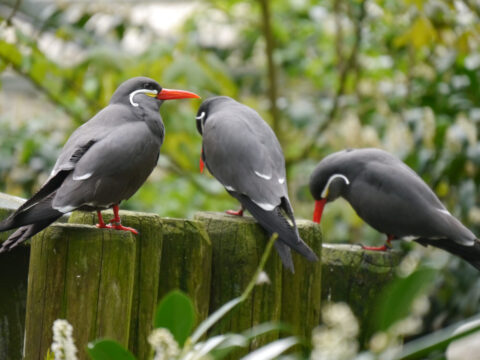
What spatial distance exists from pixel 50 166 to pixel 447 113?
344 cm

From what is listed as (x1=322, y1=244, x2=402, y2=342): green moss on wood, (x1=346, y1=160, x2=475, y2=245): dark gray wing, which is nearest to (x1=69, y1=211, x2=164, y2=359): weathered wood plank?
(x1=322, y1=244, x2=402, y2=342): green moss on wood

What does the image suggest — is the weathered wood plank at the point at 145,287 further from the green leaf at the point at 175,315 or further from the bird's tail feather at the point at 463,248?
the bird's tail feather at the point at 463,248

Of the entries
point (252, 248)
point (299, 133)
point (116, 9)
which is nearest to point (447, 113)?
point (299, 133)

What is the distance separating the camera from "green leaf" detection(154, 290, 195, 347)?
4.72ft

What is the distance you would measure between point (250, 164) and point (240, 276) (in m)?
0.61

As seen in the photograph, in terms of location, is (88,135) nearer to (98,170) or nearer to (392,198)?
(98,170)

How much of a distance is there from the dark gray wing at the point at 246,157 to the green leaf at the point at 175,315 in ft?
5.45

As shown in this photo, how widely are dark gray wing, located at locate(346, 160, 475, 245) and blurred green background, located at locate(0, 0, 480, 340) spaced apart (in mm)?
1446

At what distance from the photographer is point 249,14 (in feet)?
29.8

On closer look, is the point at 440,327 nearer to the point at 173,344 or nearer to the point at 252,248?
the point at 252,248

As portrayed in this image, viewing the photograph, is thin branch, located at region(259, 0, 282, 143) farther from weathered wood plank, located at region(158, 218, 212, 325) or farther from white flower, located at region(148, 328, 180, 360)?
white flower, located at region(148, 328, 180, 360)

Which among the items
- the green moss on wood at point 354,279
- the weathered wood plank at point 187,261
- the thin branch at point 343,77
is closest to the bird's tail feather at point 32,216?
the weathered wood plank at point 187,261

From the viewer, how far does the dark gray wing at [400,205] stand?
3.84 m

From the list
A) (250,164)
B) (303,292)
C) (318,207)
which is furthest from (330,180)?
(303,292)
